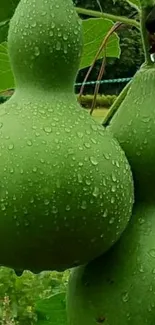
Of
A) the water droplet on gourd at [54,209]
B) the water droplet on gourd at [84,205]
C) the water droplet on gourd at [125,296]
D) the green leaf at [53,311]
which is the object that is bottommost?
the green leaf at [53,311]

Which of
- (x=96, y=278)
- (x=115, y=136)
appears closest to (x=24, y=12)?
(x=115, y=136)

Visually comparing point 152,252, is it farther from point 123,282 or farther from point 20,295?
point 20,295

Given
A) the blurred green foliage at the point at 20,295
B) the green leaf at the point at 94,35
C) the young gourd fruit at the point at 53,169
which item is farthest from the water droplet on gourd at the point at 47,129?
A: the blurred green foliage at the point at 20,295

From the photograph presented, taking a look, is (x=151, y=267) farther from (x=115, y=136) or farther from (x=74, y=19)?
(x=74, y=19)

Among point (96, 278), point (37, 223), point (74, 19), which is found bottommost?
point (96, 278)

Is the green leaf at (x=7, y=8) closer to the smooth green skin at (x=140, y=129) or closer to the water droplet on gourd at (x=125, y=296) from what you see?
the smooth green skin at (x=140, y=129)

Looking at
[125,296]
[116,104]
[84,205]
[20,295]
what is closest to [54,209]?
[84,205]
